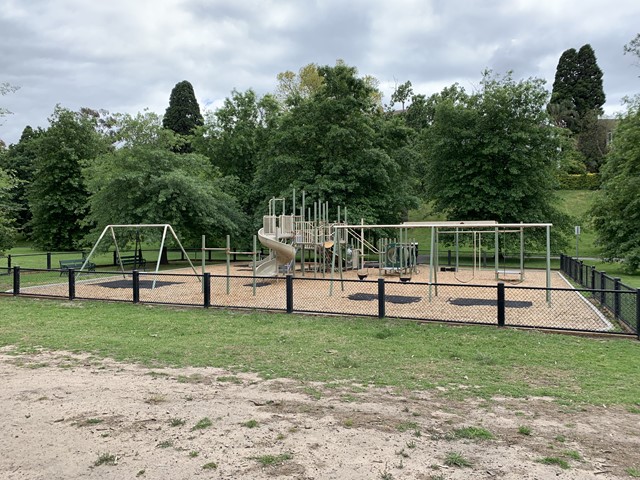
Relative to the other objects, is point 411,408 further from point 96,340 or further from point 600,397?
point 96,340

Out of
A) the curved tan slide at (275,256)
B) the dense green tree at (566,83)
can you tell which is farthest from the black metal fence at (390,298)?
the dense green tree at (566,83)

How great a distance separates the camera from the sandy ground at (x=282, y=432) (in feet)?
12.4

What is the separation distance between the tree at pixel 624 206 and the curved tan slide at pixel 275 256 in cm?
1626

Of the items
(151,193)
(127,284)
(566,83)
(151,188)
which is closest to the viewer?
(127,284)

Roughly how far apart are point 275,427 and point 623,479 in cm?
290

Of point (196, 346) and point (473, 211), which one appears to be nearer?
point (196, 346)

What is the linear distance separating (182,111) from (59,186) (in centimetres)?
2491

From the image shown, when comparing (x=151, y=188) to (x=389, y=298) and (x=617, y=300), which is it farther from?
(x=617, y=300)

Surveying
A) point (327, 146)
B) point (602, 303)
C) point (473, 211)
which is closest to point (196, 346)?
point (602, 303)

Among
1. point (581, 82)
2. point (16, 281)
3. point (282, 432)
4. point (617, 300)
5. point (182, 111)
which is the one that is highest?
point (581, 82)

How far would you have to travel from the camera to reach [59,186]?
43.8m

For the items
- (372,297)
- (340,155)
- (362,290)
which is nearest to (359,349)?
(372,297)

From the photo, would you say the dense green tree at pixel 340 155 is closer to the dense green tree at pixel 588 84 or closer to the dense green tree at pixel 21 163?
the dense green tree at pixel 21 163

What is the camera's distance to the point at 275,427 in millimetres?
4605
